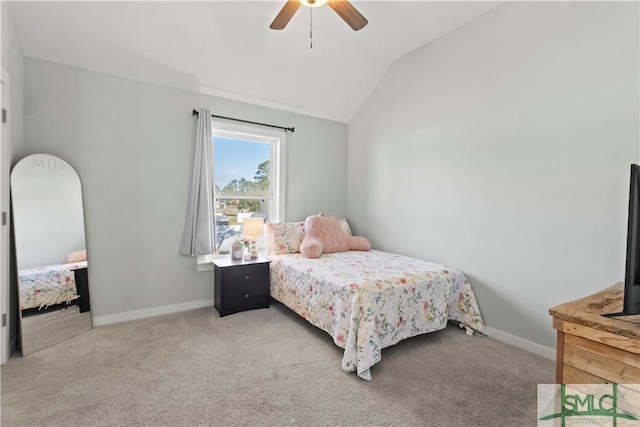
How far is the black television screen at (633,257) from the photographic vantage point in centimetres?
114

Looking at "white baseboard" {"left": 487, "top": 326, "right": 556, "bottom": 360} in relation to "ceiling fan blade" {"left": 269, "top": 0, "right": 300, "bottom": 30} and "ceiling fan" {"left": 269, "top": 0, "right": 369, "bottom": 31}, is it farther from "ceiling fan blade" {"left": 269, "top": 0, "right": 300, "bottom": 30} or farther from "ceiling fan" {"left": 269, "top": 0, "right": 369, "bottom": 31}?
"ceiling fan blade" {"left": 269, "top": 0, "right": 300, "bottom": 30}

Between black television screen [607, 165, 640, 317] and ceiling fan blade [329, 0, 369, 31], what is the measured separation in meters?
1.80

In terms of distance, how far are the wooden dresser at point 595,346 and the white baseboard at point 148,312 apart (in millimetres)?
3159

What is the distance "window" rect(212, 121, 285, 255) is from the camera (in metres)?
3.58

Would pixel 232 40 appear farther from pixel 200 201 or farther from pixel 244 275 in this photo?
pixel 244 275

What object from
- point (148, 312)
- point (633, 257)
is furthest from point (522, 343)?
point (148, 312)

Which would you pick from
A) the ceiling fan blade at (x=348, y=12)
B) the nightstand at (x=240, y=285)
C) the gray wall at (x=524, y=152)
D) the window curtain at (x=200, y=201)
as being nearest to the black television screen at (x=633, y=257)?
the gray wall at (x=524, y=152)

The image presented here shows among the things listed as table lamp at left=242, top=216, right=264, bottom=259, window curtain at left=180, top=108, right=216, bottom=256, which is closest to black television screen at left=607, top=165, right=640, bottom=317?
table lamp at left=242, top=216, right=264, bottom=259

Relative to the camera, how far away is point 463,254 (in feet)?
9.57

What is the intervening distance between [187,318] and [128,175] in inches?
60.5

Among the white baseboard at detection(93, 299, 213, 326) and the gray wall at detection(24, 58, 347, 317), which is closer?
the gray wall at detection(24, 58, 347, 317)

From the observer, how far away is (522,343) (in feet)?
8.15

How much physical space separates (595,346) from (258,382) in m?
1.80

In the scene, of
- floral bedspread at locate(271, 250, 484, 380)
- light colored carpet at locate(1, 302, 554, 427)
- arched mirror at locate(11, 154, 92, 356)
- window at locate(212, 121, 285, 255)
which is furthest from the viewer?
window at locate(212, 121, 285, 255)
